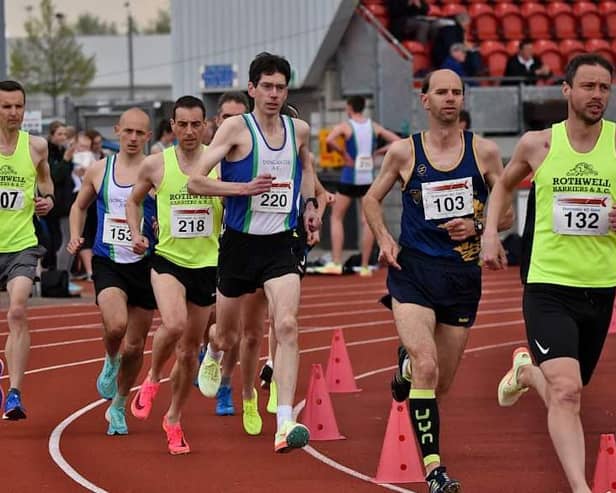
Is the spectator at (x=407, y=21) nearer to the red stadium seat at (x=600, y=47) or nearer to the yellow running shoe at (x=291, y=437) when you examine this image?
the red stadium seat at (x=600, y=47)

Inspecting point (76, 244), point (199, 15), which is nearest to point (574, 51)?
point (199, 15)

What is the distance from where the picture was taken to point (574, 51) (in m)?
28.7

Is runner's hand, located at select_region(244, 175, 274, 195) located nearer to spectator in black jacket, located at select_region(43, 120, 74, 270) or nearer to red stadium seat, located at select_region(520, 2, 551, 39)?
spectator in black jacket, located at select_region(43, 120, 74, 270)

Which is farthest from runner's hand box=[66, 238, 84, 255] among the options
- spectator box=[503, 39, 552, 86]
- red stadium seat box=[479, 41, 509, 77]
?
red stadium seat box=[479, 41, 509, 77]

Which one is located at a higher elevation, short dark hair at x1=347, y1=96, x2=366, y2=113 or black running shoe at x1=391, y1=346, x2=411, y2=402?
short dark hair at x1=347, y1=96, x2=366, y2=113

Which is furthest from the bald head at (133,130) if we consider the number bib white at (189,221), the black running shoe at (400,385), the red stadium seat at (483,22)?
the red stadium seat at (483,22)

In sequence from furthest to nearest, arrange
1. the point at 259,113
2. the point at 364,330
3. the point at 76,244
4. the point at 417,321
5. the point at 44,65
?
the point at 44,65 → the point at 364,330 → the point at 76,244 → the point at 259,113 → the point at 417,321

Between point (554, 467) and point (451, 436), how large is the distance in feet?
3.89

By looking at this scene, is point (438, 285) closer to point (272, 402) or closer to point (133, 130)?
point (272, 402)

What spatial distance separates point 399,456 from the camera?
834 centimetres

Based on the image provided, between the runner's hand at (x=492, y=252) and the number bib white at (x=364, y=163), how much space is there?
45.7 feet

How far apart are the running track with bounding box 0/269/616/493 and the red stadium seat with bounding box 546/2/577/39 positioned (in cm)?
1526

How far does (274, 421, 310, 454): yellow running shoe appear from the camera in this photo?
8.21 metres

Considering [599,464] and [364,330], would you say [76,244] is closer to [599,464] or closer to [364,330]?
[599,464]
